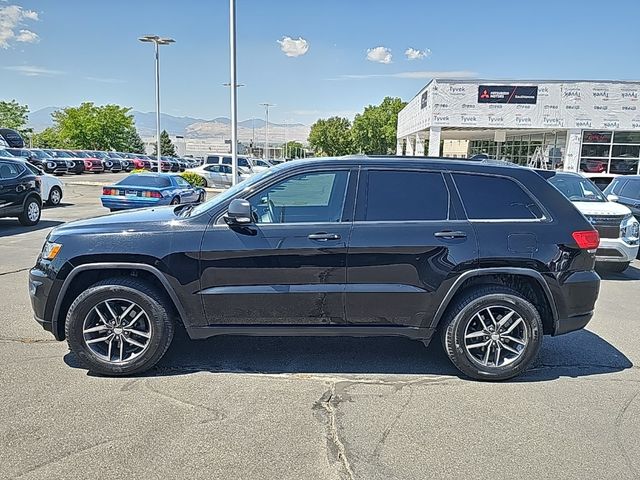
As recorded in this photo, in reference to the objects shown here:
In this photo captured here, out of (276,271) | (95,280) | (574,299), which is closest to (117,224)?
(95,280)

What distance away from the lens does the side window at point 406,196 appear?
14.1 ft

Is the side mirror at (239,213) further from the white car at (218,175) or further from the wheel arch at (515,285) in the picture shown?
the white car at (218,175)

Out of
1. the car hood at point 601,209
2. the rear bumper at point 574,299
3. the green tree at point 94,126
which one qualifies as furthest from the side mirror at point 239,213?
the green tree at point 94,126

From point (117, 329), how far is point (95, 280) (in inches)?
17.9

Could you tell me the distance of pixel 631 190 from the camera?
10.8 m

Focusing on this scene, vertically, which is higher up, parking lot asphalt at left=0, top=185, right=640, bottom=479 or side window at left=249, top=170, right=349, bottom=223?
side window at left=249, top=170, right=349, bottom=223

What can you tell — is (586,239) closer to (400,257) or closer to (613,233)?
(400,257)

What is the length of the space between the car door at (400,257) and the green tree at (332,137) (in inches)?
3469

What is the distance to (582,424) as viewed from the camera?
3.63 m

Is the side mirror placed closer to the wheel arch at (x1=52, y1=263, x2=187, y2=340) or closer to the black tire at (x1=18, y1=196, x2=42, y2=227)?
the wheel arch at (x1=52, y1=263, x2=187, y2=340)

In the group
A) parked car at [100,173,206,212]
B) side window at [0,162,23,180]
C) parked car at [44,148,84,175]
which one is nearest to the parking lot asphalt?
side window at [0,162,23,180]

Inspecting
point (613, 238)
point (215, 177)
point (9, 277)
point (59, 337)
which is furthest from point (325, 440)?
point (215, 177)

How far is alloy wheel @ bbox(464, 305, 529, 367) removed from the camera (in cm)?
432

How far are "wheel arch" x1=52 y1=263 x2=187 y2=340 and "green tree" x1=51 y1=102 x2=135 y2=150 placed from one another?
70287 millimetres
